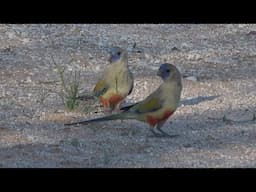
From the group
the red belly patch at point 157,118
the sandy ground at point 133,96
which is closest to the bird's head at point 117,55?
the sandy ground at point 133,96

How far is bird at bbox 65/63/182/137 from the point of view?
8445 millimetres

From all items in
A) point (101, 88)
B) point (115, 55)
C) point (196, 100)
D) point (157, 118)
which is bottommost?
point (157, 118)

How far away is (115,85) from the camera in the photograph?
912 cm

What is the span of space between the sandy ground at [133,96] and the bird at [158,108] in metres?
0.15

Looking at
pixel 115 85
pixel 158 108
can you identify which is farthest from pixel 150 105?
pixel 115 85

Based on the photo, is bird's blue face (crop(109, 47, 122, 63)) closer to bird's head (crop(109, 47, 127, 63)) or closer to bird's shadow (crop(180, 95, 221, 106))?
bird's head (crop(109, 47, 127, 63))

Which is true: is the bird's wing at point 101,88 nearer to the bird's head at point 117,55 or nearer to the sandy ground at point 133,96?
the sandy ground at point 133,96

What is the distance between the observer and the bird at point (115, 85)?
9078mm

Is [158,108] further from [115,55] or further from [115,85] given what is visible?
[115,55]

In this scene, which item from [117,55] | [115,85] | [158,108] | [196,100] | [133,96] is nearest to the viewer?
[158,108]

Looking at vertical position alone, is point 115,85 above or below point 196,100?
above

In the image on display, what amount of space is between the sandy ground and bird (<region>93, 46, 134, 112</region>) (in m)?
0.18

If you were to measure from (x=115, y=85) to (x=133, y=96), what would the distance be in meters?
0.76

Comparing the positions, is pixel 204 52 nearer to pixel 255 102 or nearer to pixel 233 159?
pixel 255 102
